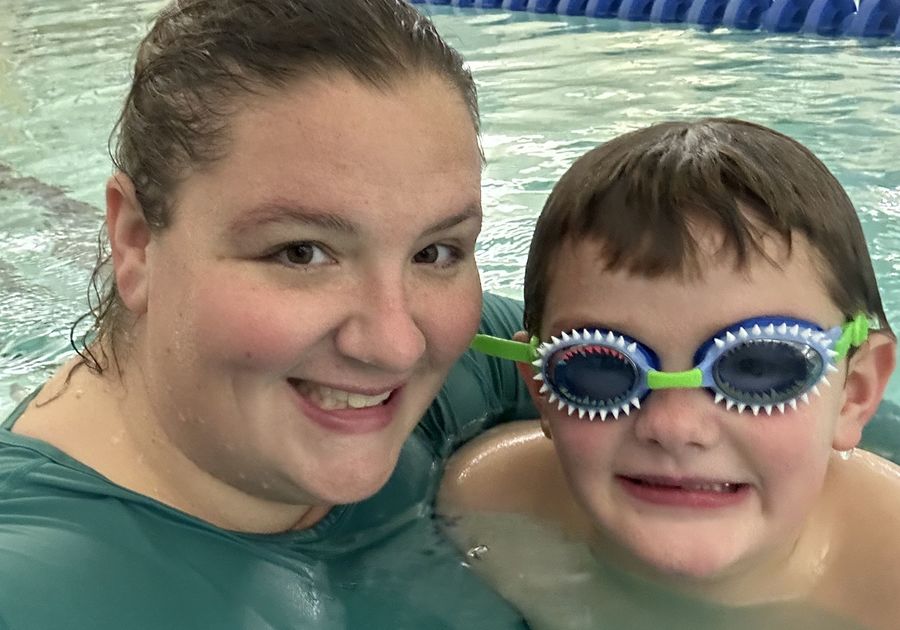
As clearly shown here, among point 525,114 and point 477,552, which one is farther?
point 525,114

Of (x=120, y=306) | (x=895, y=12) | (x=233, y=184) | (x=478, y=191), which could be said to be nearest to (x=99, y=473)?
(x=120, y=306)

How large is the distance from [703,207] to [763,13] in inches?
317

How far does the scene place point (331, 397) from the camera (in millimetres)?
1568

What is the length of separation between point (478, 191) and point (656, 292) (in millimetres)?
357

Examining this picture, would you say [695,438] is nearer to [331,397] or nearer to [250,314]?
[331,397]

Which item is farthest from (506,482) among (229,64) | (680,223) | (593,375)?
(229,64)

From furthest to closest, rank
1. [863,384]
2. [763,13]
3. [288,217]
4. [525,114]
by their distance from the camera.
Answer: [763,13] → [525,114] → [863,384] → [288,217]

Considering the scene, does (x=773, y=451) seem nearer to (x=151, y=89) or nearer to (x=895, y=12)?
(x=151, y=89)

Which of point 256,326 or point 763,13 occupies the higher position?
point 256,326

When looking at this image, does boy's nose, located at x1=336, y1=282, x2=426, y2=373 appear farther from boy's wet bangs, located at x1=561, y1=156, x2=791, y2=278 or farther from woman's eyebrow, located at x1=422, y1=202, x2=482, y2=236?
boy's wet bangs, located at x1=561, y1=156, x2=791, y2=278

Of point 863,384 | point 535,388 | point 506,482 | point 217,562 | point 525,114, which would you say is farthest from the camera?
point 525,114

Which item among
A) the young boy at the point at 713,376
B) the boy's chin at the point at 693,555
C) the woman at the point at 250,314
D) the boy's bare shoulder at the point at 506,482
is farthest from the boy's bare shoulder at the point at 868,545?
the woman at the point at 250,314

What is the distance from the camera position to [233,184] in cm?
146

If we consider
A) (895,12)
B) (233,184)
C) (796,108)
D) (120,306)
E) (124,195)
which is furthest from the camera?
(895,12)
